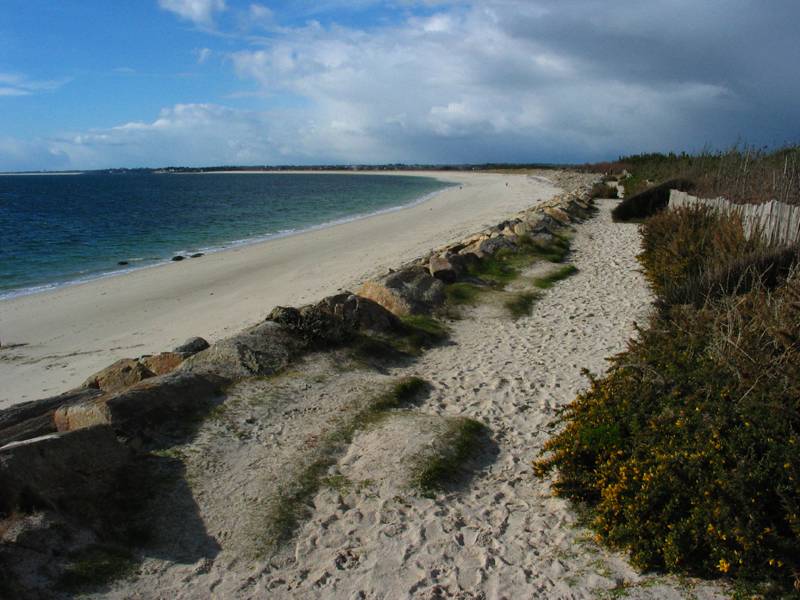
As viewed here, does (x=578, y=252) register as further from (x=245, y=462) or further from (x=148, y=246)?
(x=148, y=246)

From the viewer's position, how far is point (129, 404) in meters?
5.93

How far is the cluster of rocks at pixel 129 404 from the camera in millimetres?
4423

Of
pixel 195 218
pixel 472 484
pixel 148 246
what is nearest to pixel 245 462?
pixel 472 484

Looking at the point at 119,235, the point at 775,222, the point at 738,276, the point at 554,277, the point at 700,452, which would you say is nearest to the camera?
the point at 700,452

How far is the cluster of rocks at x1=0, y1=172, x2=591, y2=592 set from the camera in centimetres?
442

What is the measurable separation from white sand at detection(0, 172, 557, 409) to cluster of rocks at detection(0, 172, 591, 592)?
3.43 meters

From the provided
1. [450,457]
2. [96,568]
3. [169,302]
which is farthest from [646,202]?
[96,568]

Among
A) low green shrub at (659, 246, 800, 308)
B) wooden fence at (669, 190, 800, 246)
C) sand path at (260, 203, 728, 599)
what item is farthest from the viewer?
wooden fence at (669, 190, 800, 246)

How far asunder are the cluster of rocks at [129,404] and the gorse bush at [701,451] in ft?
12.1

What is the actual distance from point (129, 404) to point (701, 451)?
16.5 feet

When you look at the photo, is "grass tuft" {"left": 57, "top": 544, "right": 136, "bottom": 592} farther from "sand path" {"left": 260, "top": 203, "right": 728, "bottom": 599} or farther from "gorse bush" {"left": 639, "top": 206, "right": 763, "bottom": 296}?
"gorse bush" {"left": 639, "top": 206, "right": 763, "bottom": 296}

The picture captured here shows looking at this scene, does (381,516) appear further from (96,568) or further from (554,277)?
(554,277)

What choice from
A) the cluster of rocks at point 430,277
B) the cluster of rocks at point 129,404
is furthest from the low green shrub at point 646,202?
the cluster of rocks at point 129,404

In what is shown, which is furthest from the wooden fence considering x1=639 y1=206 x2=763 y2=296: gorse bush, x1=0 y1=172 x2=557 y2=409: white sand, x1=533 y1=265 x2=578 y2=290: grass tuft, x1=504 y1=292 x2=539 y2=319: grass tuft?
x1=0 y1=172 x2=557 y2=409: white sand
